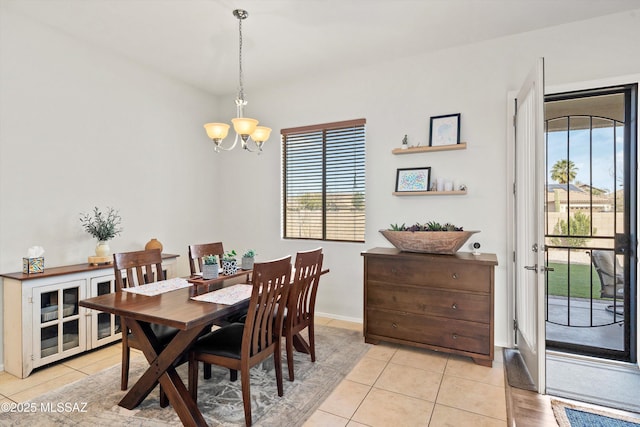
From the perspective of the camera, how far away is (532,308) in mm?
2514

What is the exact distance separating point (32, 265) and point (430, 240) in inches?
130

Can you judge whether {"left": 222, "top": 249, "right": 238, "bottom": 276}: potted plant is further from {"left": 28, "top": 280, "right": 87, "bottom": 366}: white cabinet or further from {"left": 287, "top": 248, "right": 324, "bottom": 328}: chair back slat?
{"left": 28, "top": 280, "right": 87, "bottom": 366}: white cabinet

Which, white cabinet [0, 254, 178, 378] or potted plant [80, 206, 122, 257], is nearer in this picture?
white cabinet [0, 254, 178, 378]

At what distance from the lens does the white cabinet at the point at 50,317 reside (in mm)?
2586

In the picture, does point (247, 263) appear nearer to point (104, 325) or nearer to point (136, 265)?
point (136, 265)

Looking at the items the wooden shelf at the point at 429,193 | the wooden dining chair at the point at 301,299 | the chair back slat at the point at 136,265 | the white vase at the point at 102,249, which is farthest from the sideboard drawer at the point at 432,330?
the white vase at the point at 102,249

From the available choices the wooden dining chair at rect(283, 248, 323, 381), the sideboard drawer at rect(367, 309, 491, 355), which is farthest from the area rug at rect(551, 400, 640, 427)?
the wooden dining chair at rect(283, 248, 323, 381)

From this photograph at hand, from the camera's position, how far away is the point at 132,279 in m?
2.53

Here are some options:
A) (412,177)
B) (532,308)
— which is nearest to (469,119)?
(412,177)

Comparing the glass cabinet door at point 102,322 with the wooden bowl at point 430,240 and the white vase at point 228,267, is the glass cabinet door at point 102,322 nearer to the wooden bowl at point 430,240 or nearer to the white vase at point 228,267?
the white vase at point 228,267

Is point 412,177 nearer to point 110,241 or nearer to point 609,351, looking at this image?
point 609,351

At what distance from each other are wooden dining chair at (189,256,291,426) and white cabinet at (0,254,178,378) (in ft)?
4.82

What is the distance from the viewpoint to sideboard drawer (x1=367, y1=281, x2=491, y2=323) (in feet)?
9.11

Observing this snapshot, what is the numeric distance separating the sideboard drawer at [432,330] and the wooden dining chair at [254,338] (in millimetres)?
1202
